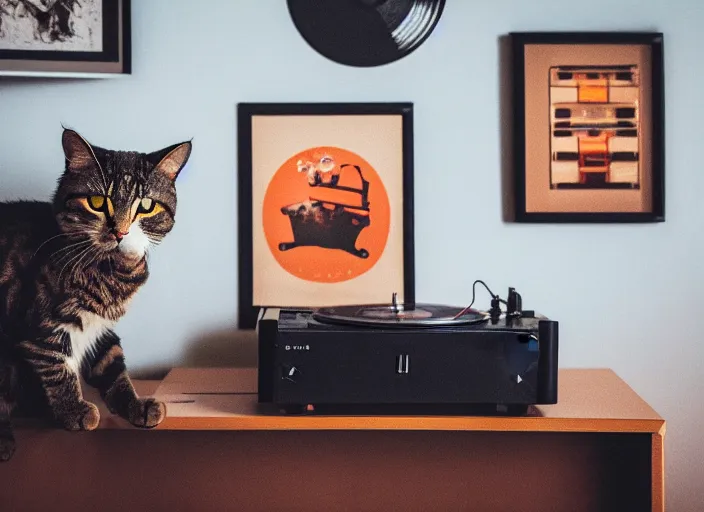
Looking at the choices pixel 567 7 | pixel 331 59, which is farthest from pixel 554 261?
pixel 331 59

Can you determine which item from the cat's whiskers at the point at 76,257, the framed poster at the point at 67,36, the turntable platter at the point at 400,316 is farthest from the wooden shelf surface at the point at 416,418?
the framed poster at the point at 67,36

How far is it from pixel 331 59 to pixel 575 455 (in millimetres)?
929

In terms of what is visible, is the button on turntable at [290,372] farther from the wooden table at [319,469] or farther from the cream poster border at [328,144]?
the cream poster border at [328,144]

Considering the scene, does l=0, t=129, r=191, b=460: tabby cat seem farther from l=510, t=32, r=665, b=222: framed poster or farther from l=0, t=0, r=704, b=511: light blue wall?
l=510, t=32, r=665, b=222: framed poster

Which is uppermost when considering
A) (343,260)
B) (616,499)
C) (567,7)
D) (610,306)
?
(567,7)

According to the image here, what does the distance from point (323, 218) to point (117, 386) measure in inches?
21.6

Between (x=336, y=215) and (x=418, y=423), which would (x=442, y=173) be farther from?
(x=418, y=423)

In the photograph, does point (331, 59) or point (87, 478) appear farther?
point (331, 59)

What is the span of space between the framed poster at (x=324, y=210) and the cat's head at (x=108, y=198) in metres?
0.34

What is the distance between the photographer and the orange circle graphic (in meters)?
1.50

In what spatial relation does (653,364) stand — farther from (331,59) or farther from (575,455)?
(331,59)

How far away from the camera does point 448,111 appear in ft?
4.96

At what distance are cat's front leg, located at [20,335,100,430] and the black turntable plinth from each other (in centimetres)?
31

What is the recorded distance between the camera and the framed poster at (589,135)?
4.88 ft
